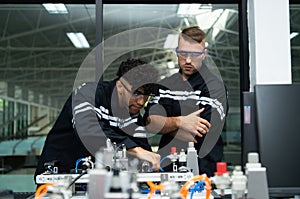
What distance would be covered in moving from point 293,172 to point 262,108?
211 mm

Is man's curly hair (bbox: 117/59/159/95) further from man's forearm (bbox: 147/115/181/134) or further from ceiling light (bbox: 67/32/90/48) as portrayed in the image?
ceiling light (bbox: 67/32/90/48)

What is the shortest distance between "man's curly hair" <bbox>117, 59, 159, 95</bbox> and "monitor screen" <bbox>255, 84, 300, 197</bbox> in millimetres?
823

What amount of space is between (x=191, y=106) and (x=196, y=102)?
0.04m

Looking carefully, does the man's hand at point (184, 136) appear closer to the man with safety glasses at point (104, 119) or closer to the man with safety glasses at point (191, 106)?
the man with safety glasses at point (191, 106)

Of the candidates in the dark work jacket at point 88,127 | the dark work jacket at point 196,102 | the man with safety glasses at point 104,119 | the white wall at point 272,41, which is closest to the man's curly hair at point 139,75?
the man with safety glasses at point 104,119

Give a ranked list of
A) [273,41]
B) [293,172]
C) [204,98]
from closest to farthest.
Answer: [293,172]
[204,98]
[273,41]

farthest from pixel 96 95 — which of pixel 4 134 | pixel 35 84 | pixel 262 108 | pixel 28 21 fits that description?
pixel 35 84

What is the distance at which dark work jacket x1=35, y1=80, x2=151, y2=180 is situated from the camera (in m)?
1.95

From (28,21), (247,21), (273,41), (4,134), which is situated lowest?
(4,134)

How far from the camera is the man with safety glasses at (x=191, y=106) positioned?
2.26m

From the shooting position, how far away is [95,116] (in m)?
1.98

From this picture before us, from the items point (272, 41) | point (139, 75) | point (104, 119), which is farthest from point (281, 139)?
point (272, 41)

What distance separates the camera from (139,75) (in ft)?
6.53

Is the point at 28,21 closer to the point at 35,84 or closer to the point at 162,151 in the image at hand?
the point at 35,84
